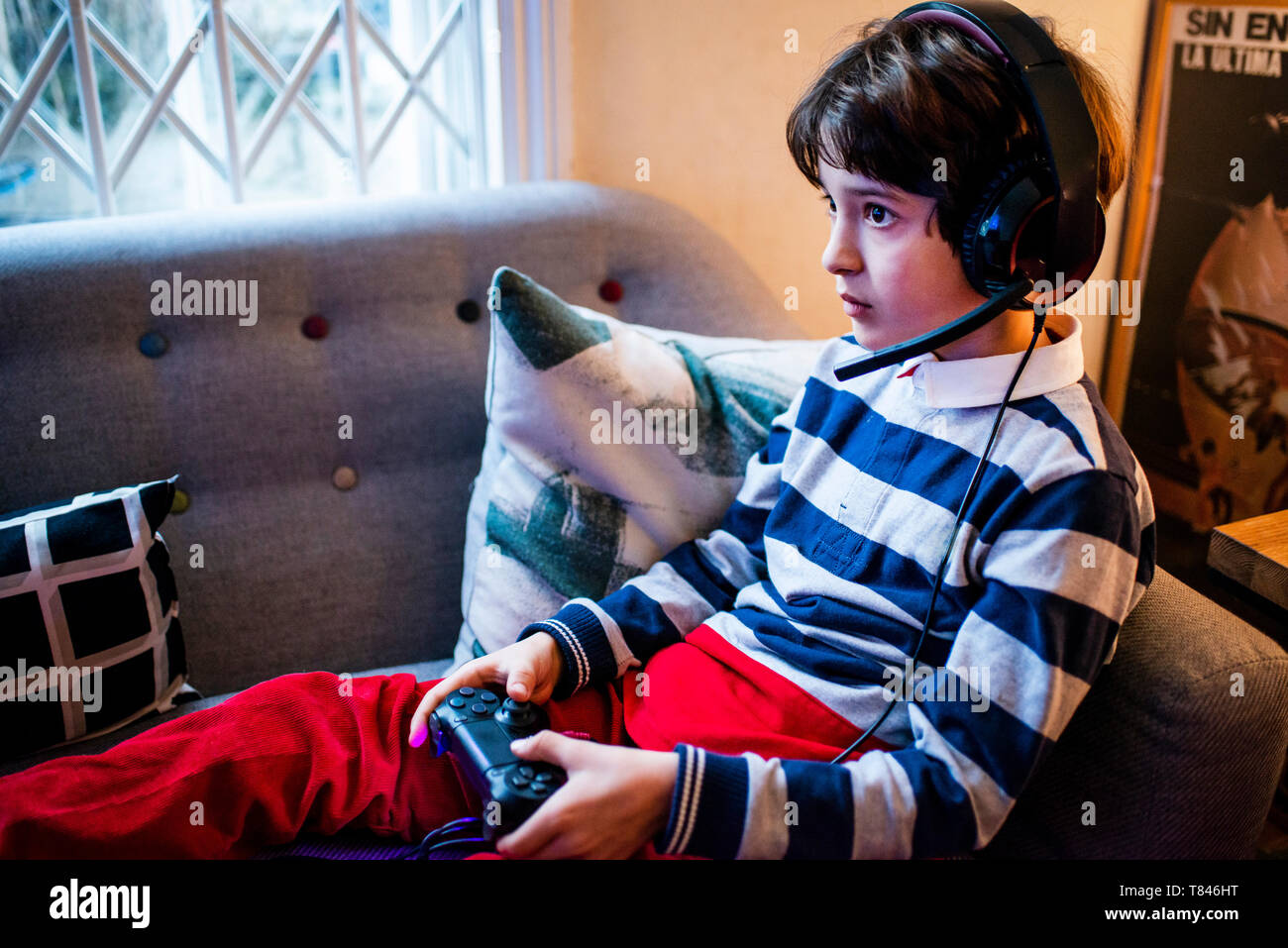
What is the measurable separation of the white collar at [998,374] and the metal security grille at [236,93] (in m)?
0.85

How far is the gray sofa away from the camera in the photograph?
1078mm

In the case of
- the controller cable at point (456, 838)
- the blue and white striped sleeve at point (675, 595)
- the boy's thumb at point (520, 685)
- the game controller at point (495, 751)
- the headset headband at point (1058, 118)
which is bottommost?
the controller cable at point (456, 838)

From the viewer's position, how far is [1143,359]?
1.61 metres

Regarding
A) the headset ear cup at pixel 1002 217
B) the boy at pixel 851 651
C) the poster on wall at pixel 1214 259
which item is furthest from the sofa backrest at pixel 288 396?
the poster on wall at pixel 1214 259

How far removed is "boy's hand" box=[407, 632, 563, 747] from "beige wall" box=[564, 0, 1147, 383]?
0.68m

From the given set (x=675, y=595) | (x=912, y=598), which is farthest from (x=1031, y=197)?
(x=675, y=595)

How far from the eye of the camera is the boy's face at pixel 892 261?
2.44 feet

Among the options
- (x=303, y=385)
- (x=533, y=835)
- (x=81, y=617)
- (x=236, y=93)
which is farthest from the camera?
(x=236, y=93)

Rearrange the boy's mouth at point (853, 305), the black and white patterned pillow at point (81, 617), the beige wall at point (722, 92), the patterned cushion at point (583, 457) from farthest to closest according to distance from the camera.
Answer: the beige wall at point (722, 92) → the patterned cushion at point (583, 457) → the black and white patterned pillow at point (81, 617) → the boy's mouth at point (853, 305)

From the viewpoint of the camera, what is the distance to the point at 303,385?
116 centimetres

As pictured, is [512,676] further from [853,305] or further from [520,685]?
[853,305]

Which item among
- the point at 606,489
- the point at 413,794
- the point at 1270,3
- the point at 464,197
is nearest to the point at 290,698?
the point at 413,794

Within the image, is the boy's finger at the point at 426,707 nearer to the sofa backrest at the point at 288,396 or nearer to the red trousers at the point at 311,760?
the red trousers at the point at 311,760

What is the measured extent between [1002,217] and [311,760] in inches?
25.2
